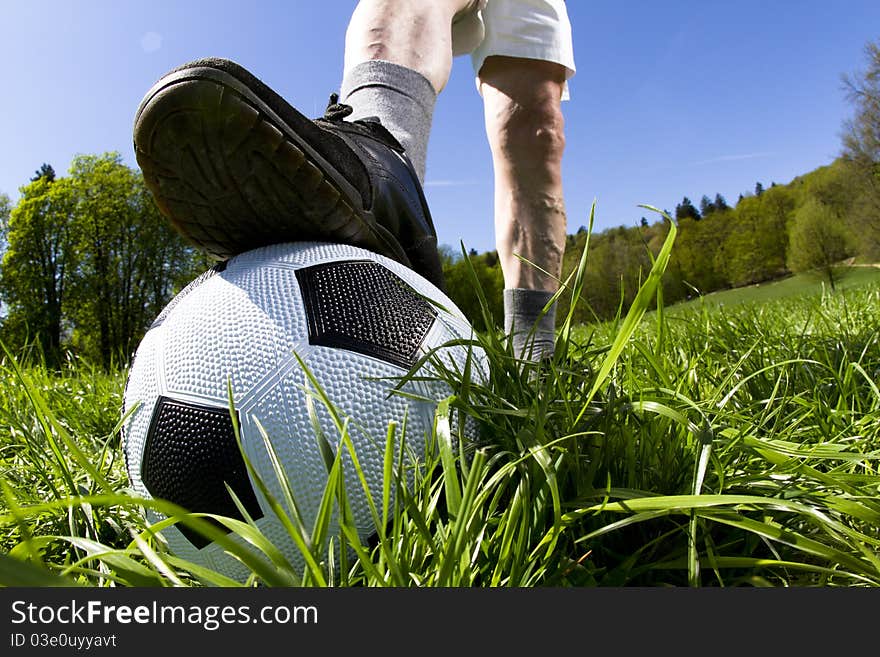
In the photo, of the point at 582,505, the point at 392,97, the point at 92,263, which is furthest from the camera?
the point at 92,263

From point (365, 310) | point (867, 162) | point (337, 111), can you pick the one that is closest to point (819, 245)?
point (867, 162)

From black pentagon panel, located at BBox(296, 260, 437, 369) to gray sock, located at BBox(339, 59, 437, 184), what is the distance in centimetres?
88

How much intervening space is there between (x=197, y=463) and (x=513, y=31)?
102 inches

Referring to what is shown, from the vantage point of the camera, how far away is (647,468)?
1.21 meters

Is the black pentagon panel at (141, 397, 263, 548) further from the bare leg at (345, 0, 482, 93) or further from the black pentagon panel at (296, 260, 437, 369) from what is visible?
the bare leg at (345, 0, 482, 93)

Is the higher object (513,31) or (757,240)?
(757,240)

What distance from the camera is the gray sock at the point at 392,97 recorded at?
85.4 inches

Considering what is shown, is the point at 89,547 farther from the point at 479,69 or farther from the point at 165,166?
the point at 479,69

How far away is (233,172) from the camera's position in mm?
1495

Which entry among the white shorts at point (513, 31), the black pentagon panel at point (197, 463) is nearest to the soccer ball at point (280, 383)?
the black pentagon panel at point (197, 463)

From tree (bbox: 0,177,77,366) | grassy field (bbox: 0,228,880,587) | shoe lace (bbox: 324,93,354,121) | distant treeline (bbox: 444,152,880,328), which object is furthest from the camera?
distant treeline (bbox: 444,152,880,328)

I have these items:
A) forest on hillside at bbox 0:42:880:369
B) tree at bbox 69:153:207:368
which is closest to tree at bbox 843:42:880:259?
forest on hillside at bbox 0:42:880:369

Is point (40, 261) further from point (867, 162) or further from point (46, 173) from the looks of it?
point (867, 162)

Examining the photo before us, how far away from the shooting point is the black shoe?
142 cm
